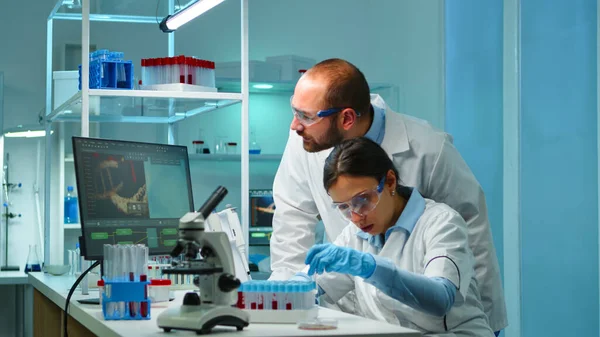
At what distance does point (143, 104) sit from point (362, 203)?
160 cm

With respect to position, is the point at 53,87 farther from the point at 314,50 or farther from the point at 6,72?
the point at 314,50

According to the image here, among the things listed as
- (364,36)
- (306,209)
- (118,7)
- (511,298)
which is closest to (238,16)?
(364,36)

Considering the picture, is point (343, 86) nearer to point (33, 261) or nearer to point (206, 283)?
point (206, 283)

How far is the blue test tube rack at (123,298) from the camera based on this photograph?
203 cm

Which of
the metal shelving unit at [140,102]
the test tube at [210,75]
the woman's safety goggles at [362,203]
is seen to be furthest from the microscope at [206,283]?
the test tube at [210,75]

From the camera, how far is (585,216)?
15.9 feet

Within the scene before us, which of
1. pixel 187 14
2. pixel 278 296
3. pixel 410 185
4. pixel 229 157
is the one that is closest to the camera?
pixel 278 296

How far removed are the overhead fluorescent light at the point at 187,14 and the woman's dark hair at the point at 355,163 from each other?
1.30 meters

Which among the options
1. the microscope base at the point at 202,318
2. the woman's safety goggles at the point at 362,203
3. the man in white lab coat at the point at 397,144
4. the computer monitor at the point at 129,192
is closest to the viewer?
the microscope base at the point at 202,318

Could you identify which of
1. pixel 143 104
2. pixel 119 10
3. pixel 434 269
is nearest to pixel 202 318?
pixel 434 269

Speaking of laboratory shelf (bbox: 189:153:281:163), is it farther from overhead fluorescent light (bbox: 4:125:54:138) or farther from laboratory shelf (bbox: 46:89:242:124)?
laboratory shelf (bbox: 46:89:242:124)

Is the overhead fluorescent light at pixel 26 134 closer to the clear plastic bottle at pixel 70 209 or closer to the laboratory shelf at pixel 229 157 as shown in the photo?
the clear plastic bottle at pixel 70 209

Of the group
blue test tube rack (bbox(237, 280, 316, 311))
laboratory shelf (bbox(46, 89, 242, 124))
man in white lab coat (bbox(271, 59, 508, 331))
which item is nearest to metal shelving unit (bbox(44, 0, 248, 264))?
laboratory shelf (bbox(46, 89, 242, 124))

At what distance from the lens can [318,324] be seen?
1.84 meters
